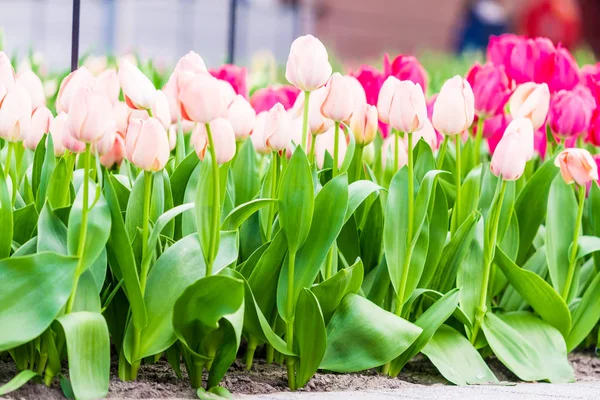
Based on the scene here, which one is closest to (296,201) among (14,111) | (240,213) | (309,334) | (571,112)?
(240,213)

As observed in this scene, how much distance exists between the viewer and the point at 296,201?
1.16 metres

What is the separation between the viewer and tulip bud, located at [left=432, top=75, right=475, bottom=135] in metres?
1.26

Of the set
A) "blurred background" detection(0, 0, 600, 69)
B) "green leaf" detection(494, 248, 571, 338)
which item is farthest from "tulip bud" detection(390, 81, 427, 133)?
"blurred background" detection(0, 0, 600, 69)

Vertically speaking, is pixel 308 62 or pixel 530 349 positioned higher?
pixel 308 62

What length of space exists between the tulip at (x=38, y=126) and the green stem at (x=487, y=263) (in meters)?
0.68

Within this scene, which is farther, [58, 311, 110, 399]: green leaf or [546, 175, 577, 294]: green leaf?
[546, 175, 577, 294]: green leaf

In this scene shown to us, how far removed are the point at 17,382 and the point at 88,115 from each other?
0.33 meters

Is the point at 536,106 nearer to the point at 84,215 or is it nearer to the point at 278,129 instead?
the point at 278,129

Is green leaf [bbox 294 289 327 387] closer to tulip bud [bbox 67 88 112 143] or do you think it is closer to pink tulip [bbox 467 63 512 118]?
tulip bud [bbox 67 88 112 143]

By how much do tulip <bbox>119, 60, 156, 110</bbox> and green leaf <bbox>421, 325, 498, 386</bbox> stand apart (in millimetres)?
554

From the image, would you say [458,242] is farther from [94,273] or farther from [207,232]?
[94,273]

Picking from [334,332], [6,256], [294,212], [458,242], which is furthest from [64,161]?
[458,242]

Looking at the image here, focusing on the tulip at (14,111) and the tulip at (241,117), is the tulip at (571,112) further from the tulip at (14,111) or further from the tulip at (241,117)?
the tulip at (14,111)

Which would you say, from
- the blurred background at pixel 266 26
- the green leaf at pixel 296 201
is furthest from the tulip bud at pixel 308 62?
the blurred background at pixel 266 26
